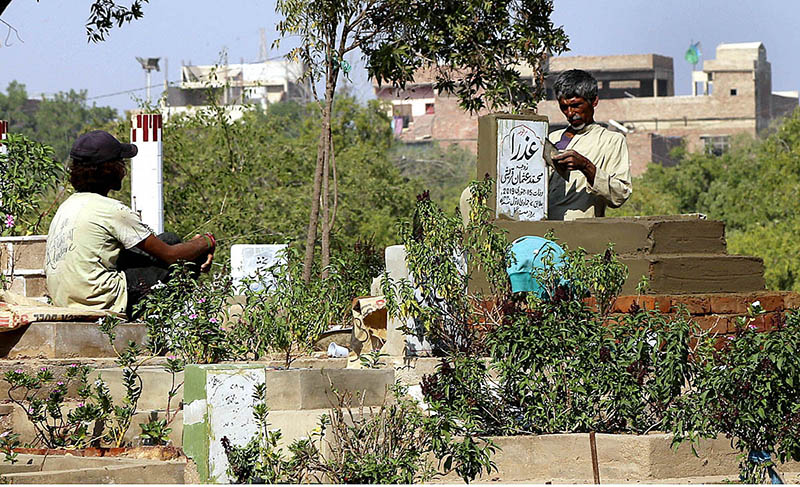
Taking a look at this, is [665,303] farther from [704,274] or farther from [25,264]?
[25,264]

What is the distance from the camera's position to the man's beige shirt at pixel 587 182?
9414mm

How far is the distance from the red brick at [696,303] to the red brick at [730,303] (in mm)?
46

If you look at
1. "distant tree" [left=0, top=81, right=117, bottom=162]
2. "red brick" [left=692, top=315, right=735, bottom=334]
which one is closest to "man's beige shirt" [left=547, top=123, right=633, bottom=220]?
"red brick" [left=692, top=315, right=735, bottom=334]

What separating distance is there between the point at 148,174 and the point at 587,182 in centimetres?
733

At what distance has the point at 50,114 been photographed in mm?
108188

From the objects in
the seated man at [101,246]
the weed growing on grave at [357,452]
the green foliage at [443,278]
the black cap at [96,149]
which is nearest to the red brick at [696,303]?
the green foliage at [443,278]

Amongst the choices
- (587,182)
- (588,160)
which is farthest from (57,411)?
(587,182)

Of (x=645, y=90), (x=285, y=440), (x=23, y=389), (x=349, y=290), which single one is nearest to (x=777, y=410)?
(x=285, y=440)

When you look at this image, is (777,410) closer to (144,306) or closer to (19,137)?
(144,306)

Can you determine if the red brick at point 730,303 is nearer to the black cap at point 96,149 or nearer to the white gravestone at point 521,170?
the white gravestone at point 521,170

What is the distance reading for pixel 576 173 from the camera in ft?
31.8

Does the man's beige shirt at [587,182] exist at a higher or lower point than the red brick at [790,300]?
higher

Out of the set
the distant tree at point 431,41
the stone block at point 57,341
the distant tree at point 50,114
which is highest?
the distant tree at point 50,114

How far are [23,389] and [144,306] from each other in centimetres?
118
